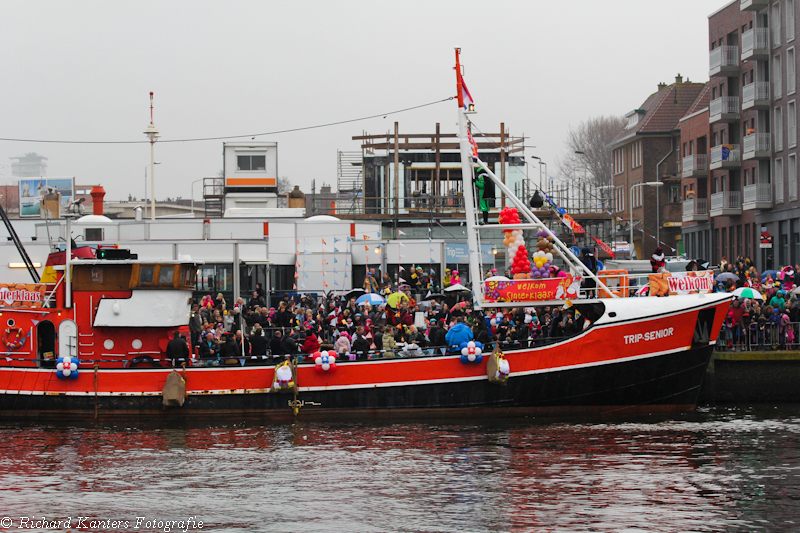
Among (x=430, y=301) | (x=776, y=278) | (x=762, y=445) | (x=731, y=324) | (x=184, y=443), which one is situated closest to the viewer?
(x=762, y=445)

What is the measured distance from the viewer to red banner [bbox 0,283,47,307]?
22547mm

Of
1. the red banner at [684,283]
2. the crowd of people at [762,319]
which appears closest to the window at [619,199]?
the crowd of people at [762,319]

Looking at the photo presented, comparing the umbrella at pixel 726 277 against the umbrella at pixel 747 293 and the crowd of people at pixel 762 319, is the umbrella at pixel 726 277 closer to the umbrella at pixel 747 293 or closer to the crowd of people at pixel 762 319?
the crowd of people at pixel 762 319

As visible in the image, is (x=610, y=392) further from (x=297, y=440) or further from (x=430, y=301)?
(x=430, y=301)

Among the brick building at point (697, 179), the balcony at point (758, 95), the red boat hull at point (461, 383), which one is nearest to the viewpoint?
the red boat hull at point (461, 383)

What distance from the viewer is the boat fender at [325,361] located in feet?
72.0

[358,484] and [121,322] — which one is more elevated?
[121,322]

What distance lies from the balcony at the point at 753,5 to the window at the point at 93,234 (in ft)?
107

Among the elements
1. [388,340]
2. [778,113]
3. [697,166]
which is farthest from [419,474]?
[697,166]

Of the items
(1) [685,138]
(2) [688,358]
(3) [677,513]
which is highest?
(1) [685,138]

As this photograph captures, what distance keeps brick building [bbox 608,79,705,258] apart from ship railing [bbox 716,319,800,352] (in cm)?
4903

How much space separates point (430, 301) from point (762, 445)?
13921 millimetres

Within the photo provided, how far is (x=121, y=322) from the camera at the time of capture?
2253 centimetres

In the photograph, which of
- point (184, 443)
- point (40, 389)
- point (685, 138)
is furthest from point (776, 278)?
point (685, 138)
